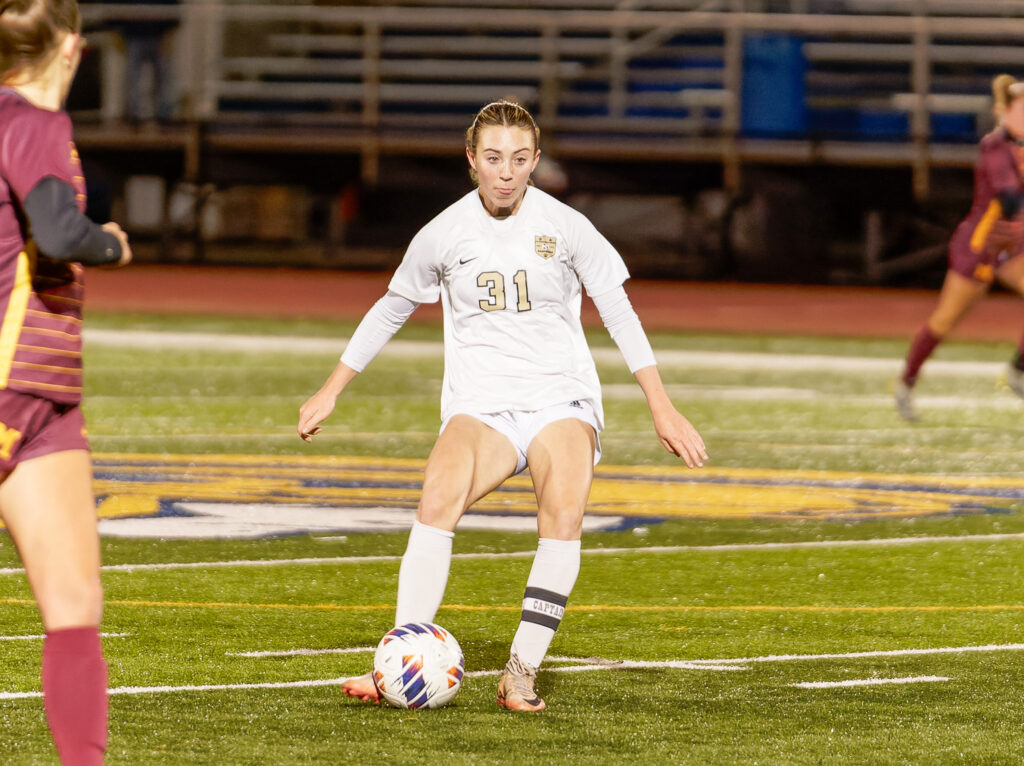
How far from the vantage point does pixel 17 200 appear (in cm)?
411

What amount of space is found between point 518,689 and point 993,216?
783 cm

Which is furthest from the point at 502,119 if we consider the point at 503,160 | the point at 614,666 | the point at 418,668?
the point at 614,666

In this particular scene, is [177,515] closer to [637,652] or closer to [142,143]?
[637,652]

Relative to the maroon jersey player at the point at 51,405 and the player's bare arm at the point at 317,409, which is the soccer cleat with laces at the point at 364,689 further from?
the maroon jersey player at the point at 51,405

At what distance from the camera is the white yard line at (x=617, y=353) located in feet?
55.3

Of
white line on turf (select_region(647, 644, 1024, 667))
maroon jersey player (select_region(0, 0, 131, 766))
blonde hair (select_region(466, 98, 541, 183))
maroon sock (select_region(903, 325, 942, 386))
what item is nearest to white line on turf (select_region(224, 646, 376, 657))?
white line on turf (select_region(647, 644, 1024, 667))

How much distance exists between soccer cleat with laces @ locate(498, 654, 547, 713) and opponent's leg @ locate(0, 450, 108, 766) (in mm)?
1506

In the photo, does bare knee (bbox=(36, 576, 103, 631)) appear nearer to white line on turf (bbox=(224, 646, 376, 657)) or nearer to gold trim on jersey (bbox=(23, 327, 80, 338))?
gold trim on jersey (bbox=(23, 327, 80, 338))

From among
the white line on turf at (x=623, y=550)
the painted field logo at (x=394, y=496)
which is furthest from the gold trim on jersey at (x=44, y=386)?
the painted field logo at (x=394, y=496)

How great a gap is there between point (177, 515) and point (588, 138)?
1660 cm

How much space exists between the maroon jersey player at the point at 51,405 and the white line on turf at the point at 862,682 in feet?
7.79

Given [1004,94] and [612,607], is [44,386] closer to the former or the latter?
[612,607]

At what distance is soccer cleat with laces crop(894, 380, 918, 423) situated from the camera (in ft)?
42.4

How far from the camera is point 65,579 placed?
13.6ft
